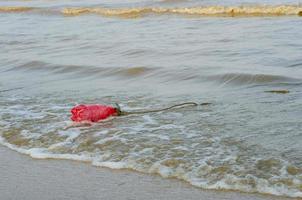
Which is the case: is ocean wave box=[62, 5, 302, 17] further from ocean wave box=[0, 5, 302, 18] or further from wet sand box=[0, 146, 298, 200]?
wet sand box=[0, 146, 298, 200]

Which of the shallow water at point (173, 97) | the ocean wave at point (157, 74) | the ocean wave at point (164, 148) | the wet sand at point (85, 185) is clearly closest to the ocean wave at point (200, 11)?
the shallow water at point (173, 97)

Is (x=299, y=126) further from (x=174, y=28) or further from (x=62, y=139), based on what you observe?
(x=174, y=28)

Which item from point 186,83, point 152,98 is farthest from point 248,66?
point 152,98

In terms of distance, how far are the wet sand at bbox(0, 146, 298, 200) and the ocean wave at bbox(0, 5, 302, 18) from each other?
11625 mm

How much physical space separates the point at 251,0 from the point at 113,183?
16.0 meters

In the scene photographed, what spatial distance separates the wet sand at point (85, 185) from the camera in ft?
12.8

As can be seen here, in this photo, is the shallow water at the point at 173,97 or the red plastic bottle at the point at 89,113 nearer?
the shallow water at the point at 173,97

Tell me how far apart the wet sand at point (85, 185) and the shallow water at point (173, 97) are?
11 cm

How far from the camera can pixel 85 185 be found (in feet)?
13.6

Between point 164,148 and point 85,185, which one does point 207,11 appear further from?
point 85,185

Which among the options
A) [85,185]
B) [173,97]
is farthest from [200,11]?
[85,185]

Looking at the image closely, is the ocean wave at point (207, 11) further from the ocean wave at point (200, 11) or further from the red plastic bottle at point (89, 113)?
the red plastic bottle at point (89, 113)

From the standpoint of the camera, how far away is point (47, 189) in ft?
13.5

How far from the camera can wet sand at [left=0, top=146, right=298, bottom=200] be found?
3891 millimetres
